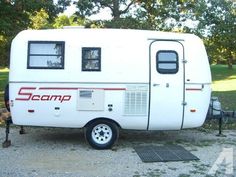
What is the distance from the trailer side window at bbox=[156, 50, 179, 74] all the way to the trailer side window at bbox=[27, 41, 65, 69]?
2.04 metres

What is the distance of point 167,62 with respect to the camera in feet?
33.7

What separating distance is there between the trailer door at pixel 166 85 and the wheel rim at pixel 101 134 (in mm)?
886

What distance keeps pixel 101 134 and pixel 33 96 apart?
64.3 inches

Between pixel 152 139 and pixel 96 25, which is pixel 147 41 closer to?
pixel 152 139

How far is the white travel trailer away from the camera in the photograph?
32.9 ft

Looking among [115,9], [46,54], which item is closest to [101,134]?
[46,54]

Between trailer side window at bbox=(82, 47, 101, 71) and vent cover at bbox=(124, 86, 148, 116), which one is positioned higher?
trailer side window at bbox=(82, 47, 101, 71)

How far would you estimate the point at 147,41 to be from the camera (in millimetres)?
10281

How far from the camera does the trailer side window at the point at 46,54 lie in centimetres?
1004

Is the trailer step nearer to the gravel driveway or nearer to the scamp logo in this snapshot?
the gravel driveway

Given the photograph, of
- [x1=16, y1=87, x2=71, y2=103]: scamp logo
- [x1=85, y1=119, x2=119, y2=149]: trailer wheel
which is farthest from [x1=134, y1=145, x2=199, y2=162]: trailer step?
[x1=16, y1=87, x2=71, y2=103]: scamp logo

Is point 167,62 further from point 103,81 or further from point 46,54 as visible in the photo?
point 46,54

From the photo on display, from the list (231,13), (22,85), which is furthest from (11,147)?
(231,13)

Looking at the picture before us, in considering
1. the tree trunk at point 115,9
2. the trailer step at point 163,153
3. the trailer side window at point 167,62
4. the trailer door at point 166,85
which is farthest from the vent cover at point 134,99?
the tree trunk at point 115,9
